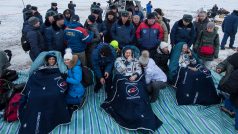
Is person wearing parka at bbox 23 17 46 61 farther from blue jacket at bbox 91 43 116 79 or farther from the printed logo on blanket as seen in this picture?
the printed logo on blanket

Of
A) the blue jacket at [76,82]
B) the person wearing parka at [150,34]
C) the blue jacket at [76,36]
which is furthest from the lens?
the person wearing parka at [150,34]

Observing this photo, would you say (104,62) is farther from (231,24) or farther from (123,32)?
(231,24)

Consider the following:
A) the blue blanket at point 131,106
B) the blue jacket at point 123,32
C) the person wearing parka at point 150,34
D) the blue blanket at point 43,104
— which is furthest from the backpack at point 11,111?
the person wearing parka at point 150,34

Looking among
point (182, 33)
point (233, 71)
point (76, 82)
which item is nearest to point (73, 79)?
point (76, 82)

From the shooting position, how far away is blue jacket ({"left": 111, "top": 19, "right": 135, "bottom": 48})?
18.4 feet

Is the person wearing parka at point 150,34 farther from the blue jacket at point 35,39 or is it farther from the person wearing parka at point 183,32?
the blue jacket at point 35,39

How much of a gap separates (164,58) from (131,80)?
1.36m

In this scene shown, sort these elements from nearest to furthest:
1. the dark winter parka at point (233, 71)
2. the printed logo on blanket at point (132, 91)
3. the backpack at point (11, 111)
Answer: the dark winter parka at point (233, 71), the backpack at point (11, 111), the printed logo on blanket at point (132, 91)

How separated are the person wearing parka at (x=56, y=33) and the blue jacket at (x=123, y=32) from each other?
4.00 ft

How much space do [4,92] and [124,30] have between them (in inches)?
110

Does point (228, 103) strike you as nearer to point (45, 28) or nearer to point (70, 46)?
point (70, 46)

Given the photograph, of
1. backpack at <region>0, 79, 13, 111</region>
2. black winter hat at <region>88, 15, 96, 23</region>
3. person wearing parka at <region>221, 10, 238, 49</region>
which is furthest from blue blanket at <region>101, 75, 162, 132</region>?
person wearing parka at <region>221, 10, 238, 49</region>

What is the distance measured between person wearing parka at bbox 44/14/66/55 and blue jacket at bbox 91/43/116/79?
83cm

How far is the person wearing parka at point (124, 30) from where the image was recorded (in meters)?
5.59
